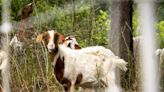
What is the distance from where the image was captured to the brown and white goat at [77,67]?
2.32 m

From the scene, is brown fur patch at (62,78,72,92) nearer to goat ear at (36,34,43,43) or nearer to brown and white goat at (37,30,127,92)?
brown and white goat at (37,30,127,92)

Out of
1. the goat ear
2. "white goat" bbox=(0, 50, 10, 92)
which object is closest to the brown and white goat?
the goat ear

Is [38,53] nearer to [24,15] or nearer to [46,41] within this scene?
[46,41]

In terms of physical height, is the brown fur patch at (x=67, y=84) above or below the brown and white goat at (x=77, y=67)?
below

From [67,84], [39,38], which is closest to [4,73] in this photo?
[39,38]

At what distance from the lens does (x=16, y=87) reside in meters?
2.15

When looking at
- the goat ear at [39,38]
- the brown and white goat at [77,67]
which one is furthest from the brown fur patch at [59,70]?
the goat ear at [39,38]

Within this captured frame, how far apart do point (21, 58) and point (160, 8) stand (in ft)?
6.02

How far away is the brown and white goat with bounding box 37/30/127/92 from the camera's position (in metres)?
2.32

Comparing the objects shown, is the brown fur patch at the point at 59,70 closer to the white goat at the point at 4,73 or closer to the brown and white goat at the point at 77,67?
the brown and white goat at the point at 77,67

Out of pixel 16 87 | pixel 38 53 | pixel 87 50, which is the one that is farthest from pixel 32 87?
pixel 87 50

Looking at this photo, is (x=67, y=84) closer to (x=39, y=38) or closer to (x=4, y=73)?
(x=39, y=38)

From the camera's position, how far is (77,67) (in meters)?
2.42

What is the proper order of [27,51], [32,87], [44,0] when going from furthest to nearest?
[44,0] → [27,51] → [32,87]
